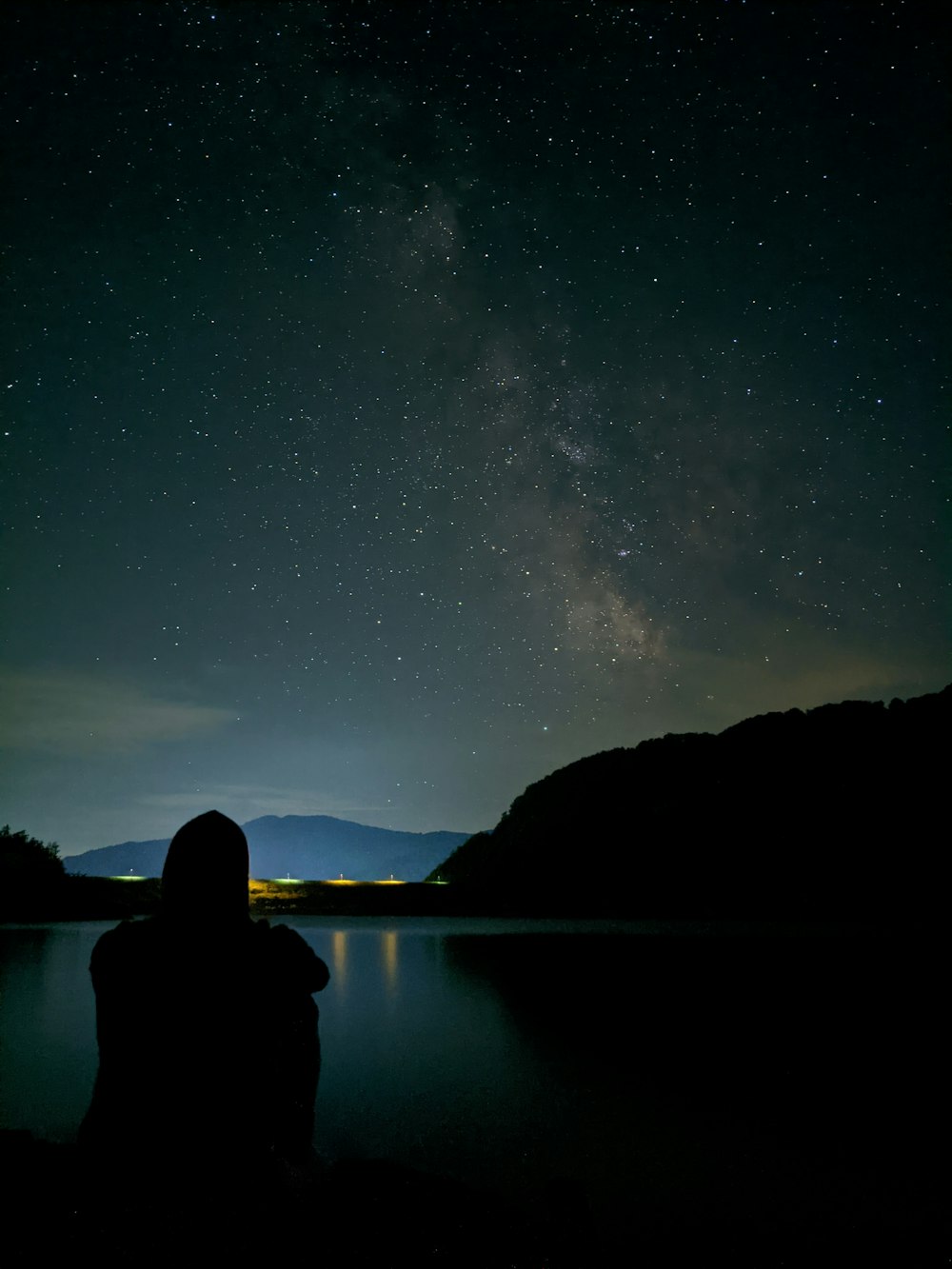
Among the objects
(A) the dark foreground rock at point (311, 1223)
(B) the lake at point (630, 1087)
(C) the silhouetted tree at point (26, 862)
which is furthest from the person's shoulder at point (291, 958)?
(C) the silhouetted tree at point (26, 862)

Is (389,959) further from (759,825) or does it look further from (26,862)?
(759,825)

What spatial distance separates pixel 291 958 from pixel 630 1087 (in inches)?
379

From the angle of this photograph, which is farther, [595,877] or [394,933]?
[595,877]

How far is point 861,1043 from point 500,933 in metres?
48.7

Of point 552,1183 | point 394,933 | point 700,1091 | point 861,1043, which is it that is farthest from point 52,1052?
point 394,933

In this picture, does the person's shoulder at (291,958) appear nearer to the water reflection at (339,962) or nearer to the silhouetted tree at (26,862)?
the water reflection at (339,962)

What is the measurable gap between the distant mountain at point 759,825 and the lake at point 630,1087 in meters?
63.0

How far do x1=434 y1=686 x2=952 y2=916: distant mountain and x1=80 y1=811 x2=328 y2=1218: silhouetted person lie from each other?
284ft

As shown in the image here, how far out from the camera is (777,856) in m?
88.4

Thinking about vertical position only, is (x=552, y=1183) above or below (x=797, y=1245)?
above

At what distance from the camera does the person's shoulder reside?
4625 mm

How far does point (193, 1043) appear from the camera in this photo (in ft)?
14.1

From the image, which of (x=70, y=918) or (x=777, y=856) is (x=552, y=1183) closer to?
(x=70, y=918)

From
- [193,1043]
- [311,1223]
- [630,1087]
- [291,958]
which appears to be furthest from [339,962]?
[193,1043]
